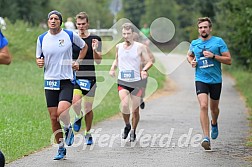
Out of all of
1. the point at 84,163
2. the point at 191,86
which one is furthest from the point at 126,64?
the point at 191,86

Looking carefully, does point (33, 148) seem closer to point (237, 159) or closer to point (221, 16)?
point (237, 159)

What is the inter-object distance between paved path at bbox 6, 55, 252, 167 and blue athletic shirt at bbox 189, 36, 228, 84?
1.14 m

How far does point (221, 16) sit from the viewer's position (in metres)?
37.2

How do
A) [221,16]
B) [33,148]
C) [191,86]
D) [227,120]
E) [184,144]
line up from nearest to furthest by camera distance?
[33,148] < [184,144] < [227,120] < [191,86] < [221,16]

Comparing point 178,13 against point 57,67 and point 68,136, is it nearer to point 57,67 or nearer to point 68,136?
point 68,136

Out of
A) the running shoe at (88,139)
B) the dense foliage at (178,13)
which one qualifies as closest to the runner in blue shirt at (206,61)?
the running shoe at (88,139)

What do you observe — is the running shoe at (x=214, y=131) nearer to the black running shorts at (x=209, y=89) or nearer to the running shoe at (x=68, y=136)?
the black running shorts at (x=209, y=89)

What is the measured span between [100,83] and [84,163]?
45.5 feet

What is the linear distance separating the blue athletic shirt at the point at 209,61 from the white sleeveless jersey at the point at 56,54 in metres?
2.38

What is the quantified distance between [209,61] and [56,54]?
2.71 m

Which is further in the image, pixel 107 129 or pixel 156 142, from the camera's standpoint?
pixel 107 129

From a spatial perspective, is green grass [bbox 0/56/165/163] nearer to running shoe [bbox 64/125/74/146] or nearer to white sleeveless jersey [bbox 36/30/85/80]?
running shoe [bbox 64/125/74/146]

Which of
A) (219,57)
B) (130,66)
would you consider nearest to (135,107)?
(130,66)

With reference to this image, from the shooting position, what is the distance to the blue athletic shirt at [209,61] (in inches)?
475
